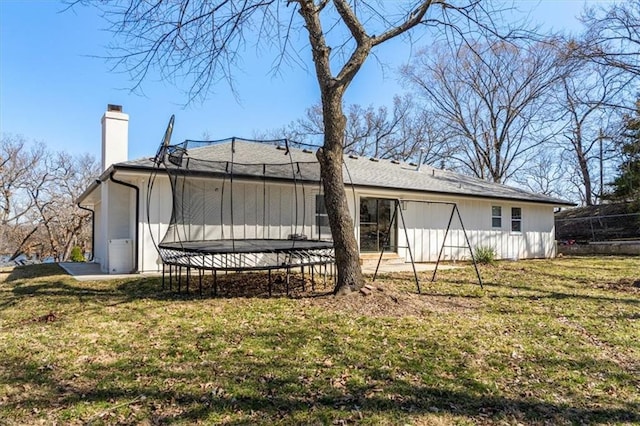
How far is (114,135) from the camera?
970 centimetres

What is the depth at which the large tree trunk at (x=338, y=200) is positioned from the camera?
5711mm

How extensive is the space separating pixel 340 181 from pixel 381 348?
9.10 feet

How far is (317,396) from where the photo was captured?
2.71 meters

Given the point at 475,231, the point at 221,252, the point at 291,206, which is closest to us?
the point at 221,252

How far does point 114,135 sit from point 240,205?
375cm

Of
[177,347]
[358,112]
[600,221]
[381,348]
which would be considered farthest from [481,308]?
[358,112]

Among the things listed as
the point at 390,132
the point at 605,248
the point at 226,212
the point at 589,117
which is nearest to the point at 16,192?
the point at 226,212

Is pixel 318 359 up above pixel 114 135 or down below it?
below

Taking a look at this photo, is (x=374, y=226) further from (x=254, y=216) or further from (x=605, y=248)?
(x=605, y=248)

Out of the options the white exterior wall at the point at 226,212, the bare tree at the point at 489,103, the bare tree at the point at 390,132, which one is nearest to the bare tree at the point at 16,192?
the bare tree at the point at 390,132

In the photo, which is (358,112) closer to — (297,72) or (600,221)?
(600,221)

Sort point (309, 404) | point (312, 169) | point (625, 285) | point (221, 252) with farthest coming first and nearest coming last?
point (312, 169) → point (625, 285) → point (221, 252) → point (309, 404)

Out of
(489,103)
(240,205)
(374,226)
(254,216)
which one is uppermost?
(489,103)

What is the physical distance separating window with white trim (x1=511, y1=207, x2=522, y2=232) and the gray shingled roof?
1.76ft
